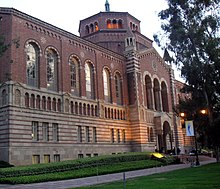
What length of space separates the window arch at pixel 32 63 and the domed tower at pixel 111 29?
2450cm

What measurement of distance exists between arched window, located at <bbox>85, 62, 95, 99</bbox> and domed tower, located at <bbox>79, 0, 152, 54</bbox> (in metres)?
15.2

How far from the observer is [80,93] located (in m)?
44.4

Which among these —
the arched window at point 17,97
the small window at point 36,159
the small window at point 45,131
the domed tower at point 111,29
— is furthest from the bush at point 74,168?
the domed tower at point 111,29

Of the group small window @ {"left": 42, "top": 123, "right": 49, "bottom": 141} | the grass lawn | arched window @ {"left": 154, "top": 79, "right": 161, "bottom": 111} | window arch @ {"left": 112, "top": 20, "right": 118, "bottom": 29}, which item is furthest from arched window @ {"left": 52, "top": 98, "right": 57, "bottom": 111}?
window arch @ {"left": 112, "top": 20, "right": 118, "bottom": 29}

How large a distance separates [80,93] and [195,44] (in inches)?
678

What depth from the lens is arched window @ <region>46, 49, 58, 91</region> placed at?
40.4m

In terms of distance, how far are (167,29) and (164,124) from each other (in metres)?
27.5

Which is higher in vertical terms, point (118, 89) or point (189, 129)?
point (118, 89)

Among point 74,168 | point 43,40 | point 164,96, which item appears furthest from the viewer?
point 164,96

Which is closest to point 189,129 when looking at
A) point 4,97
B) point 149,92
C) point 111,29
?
point 4,97

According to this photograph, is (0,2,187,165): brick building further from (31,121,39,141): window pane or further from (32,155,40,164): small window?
(32,155,40,164): small window

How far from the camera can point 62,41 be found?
42.6 metres

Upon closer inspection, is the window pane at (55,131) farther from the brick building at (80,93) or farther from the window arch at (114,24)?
the window arch at (114,24)

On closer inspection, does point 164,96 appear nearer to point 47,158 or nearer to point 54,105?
point 54,105
